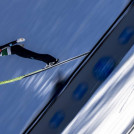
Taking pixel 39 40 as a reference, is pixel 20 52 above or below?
→ below

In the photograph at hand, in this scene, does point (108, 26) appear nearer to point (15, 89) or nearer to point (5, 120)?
point (15, 89)

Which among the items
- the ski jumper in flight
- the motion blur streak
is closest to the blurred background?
the ski jumper in flight

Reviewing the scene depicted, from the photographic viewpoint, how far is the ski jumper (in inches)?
64.0

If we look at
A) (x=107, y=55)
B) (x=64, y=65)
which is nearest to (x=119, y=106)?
(x=107, y=55)

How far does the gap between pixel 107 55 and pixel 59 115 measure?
0.48m

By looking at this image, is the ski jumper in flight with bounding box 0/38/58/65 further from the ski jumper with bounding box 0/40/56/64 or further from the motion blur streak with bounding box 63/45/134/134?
the motion blur streak with bounding box 63/45/134/134

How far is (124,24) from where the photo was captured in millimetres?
1567

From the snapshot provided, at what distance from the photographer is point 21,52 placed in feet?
5.39

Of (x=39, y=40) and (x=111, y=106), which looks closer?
(x=111, y=106)

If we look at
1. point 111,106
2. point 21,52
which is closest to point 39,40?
point 21,52

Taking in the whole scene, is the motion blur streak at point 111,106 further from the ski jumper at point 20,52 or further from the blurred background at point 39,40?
the ski jumper at point 20,52

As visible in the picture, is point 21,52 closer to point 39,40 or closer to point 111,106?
point 39,40

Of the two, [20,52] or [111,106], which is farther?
[20,52]

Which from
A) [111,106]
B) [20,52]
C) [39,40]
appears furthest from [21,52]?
[111,106]
